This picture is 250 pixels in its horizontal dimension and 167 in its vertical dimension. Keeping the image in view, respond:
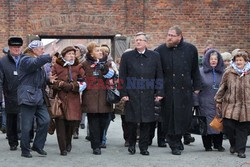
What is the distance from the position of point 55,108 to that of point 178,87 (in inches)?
76.8

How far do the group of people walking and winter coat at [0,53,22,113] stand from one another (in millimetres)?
37

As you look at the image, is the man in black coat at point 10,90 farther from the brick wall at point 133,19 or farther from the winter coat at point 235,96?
the brick wall at point 133,19

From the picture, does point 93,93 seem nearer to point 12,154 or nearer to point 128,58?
point 128,58

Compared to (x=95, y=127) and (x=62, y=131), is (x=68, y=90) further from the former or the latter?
(x=95, y=127)

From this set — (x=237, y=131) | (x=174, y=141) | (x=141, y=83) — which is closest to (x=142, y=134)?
(x=174, y=141)

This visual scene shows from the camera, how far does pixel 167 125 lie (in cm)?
861

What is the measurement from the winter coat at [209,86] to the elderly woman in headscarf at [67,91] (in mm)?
2049

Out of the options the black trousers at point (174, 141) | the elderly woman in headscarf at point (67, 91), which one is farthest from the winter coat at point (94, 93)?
the black trousers at point (174, 141)

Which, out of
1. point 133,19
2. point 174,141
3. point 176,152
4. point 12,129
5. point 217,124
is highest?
point 133,19

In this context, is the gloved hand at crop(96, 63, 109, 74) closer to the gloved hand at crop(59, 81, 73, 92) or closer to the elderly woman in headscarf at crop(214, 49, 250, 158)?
the gloved hand at crop(59, 81, 73, 92)

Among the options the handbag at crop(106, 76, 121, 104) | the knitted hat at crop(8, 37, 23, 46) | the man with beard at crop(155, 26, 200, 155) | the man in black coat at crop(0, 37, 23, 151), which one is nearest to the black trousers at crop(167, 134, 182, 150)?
the man with beard at crop(155, 26, 200, 155)

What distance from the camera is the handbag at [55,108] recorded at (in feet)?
26.9

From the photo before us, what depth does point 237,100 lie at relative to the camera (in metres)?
8.38

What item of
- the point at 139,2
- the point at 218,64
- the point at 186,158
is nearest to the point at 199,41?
the point at 139,2
